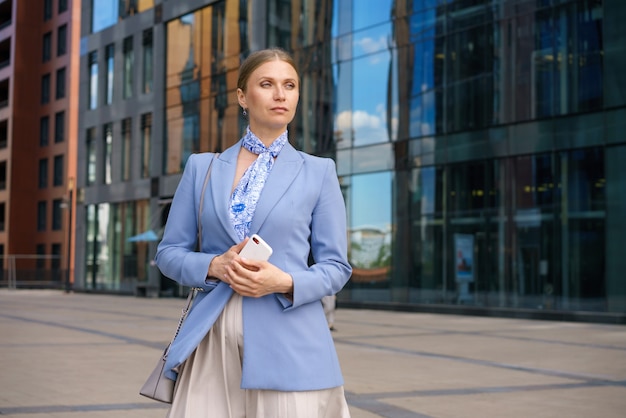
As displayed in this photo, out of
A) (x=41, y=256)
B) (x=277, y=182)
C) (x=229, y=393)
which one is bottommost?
(x=229, y=393)

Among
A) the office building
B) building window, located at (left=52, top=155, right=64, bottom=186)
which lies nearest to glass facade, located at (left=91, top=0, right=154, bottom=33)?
the office building

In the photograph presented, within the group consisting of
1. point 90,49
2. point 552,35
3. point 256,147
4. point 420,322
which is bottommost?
point 420,322

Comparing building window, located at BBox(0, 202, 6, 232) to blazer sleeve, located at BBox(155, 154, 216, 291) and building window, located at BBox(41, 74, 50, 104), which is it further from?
blazer sleeve, located at BBox(155, 154, 216, 291)

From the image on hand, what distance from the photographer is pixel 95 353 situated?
39.5 feet

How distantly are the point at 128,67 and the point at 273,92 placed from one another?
3977 cm

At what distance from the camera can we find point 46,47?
62312 millimetres

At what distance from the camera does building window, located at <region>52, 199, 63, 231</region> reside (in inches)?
2323

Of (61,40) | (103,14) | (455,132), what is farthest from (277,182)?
(61,40)

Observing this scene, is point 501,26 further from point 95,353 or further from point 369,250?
point 95,353

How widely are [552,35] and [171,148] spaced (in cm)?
1925

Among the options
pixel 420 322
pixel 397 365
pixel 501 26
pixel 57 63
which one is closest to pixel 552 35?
pixel 501 26

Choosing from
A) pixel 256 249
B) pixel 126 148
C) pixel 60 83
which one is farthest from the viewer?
pixel 60 83

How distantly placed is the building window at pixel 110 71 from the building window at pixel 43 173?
20.3 metres

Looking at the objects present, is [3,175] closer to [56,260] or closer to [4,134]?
[4,134]
